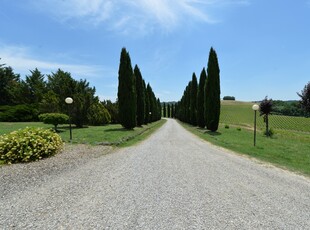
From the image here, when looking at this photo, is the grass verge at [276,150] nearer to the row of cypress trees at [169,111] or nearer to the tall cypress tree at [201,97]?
the tall cypress tree at [201,97]

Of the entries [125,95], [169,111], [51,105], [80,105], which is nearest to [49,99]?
[51,105]

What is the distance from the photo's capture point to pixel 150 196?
13.7ft

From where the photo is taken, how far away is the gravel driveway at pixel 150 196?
10.5 ft

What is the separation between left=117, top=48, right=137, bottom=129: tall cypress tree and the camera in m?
19.8

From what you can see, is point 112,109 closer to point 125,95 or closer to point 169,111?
point 125,95

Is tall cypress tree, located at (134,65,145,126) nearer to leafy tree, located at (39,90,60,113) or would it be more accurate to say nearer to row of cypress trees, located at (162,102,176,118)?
leafy tree, located at (39,90,60,113)

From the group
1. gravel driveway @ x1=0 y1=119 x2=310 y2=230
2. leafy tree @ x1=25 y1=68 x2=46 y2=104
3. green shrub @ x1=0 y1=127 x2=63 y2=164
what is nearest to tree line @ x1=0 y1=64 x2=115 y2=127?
leafy tree @ x1=25 y1=68 x2=46 y2=104

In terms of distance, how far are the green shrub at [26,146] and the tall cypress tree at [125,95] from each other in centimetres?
1142

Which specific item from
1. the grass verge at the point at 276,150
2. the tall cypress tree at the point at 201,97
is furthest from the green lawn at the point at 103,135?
the tall cypress tree at the point at 201,97

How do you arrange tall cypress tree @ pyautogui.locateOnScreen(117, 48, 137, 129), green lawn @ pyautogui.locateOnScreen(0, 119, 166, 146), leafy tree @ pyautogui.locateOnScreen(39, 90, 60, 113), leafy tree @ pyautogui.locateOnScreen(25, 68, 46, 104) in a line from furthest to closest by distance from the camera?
leafy tree @ pyautogui.locateOnScreen(25, 68, 46, 104) < leafy tree @ pyautogui.locateOnScreen(39, 90, 60, 113) < tall cypress tree @ pyautogui.locateOnScreen(117, 48, 137, 129) < green lawn @ pyautogui.locateOnScreen(0, 119, 166, 146)

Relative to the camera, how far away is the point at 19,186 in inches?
189

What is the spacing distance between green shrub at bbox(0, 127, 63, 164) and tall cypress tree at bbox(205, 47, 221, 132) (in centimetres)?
1622

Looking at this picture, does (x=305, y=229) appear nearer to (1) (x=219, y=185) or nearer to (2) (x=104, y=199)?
(1) (x=219, y=185)

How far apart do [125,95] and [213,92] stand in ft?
26.6
